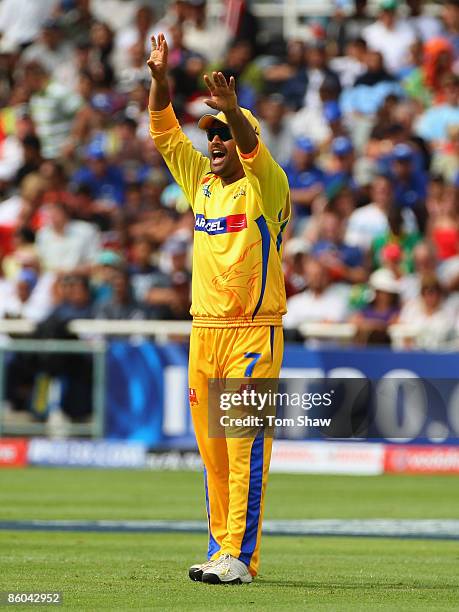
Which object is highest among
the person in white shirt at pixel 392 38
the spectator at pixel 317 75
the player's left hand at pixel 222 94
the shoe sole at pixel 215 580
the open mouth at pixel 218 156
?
the person in white shirt at pixel 392 38

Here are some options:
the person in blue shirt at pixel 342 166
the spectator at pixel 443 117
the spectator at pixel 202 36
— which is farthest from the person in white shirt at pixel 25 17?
the spectator at pixel 443 117

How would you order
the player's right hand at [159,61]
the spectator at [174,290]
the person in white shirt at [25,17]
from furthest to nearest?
the person in white shirt at [25,17] → the spectator at [174,290] → the player's right hand at [159,61]

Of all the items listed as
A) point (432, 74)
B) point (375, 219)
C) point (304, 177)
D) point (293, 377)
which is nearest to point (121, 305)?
point (293, 377)

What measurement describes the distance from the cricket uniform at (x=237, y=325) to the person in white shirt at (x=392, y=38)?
1372 cm

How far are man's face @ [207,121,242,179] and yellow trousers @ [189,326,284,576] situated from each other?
2.74 ft

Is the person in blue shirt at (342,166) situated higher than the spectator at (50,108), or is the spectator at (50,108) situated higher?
the spectator at (50,108)

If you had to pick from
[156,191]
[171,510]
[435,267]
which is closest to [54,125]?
[156,191]

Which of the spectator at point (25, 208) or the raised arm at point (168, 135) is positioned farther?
the spectator at point (25, 208)

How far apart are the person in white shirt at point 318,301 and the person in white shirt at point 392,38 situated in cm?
485

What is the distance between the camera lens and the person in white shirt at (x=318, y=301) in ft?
57.5

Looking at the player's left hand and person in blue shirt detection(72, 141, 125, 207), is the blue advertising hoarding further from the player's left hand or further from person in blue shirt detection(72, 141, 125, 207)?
the player's left hand

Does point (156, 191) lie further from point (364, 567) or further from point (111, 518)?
point (364, 567)

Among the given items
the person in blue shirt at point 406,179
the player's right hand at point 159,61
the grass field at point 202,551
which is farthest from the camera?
the person in blue shirt at point 406,179

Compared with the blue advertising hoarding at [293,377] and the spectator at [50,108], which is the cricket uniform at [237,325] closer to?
the blue advertising hoarding at [293,377]
